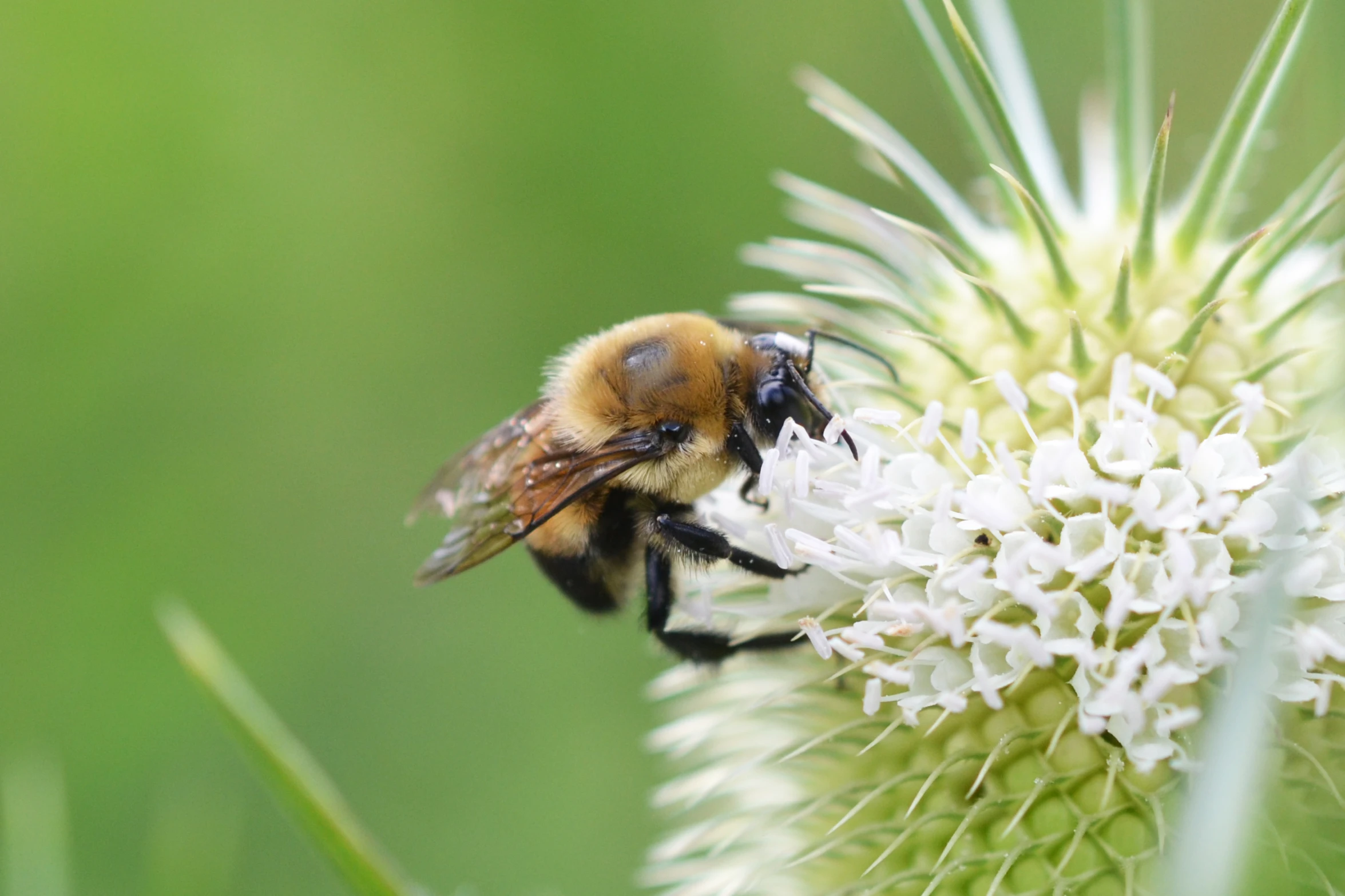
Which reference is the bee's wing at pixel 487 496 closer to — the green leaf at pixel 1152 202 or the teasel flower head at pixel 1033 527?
the teasel flower head at pixel 1033 527

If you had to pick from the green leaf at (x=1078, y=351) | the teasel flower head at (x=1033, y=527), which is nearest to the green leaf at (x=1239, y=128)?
the teasel flower head at (x=1033, y=527)

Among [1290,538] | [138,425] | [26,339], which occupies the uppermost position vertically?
[26,339]

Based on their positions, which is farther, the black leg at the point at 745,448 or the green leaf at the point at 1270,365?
the black leg at the point at 745,448

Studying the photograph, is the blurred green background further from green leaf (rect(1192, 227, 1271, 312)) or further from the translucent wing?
green leaf (rect(1192, 227, 1271, 312))

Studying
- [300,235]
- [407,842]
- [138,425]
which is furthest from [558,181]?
[407,842]

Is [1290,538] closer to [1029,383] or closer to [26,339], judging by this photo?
[1029,383]

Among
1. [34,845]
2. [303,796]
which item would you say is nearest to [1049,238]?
[303,796]
